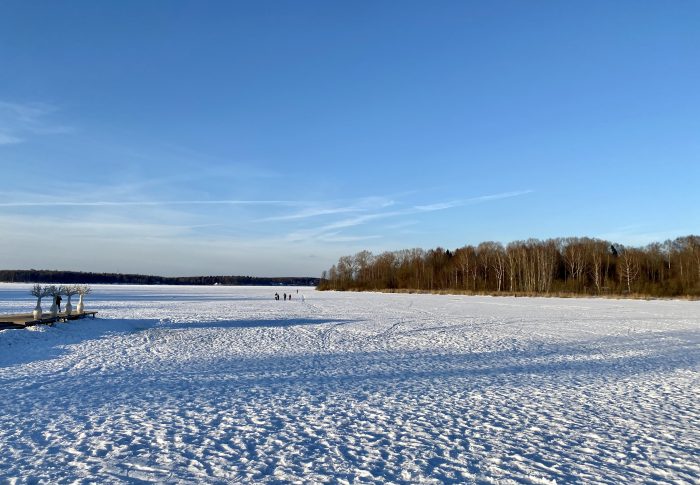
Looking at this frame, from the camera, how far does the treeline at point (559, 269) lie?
78.2 m

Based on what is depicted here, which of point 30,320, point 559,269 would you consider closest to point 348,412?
point 30,320

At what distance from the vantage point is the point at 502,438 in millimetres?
7766

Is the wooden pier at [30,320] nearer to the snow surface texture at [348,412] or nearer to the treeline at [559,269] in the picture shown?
the snow surface texture at [348,412]

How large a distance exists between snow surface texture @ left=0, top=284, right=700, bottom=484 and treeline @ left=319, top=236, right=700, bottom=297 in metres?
60.6

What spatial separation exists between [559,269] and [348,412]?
9553cm

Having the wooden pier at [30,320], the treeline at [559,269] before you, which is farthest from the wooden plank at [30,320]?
the treeline at [559,269]

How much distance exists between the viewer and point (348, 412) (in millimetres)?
9336

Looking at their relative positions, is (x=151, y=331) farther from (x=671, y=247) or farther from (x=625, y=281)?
(x=671, y=247)

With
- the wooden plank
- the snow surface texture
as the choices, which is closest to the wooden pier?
the wooden plank

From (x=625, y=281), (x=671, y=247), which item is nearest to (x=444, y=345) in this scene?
(x=625, y=281)

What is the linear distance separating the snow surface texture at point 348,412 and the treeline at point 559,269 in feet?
199

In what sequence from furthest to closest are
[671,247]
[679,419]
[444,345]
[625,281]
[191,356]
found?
1. [671,247]
2. [625,281]
3. [444,345]
4. [191,356]
5. [679,419]

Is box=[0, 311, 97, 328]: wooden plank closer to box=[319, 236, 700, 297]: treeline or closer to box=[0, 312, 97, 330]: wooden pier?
box=[0, 312, 97, 330]: wooden pier

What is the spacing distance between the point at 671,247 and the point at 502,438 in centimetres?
10293
